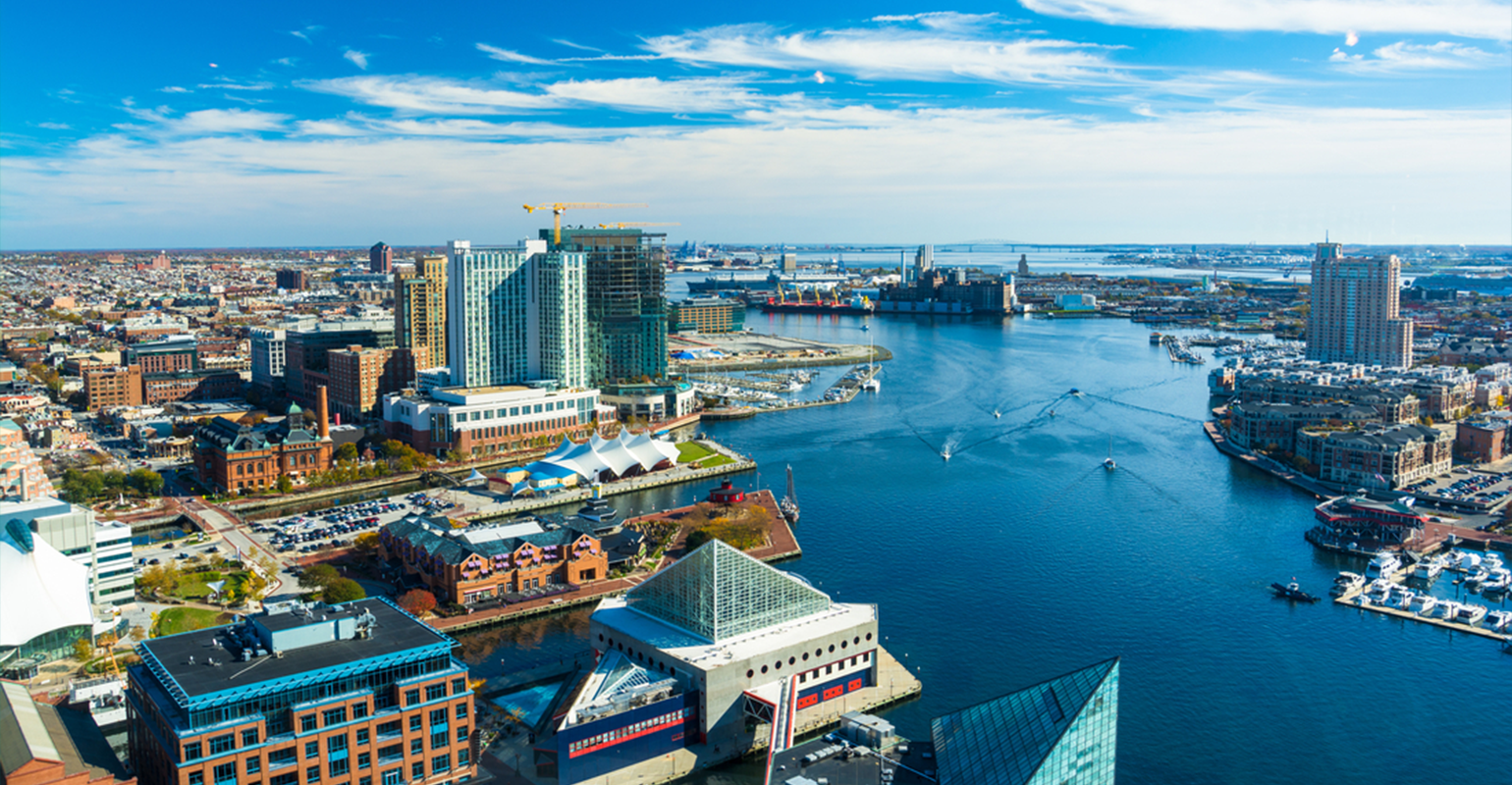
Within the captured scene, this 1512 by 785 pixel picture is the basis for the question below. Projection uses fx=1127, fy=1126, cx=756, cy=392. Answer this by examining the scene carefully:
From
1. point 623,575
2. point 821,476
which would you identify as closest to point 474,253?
point 821,476

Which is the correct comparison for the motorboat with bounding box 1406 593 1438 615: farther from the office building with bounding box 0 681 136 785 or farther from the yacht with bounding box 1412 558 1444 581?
Result: the office building with bounding box 0 681 136 785

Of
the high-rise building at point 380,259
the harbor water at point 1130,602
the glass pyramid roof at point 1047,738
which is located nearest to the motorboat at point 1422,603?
the harbor water at point 1130,602

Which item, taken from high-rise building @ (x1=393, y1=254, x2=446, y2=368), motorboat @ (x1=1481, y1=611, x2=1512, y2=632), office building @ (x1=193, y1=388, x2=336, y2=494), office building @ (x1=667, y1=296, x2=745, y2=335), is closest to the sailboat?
office building @ (x1=193, y1=388, x2=336, y2=494)

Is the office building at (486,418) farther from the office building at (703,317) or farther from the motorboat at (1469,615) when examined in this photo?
the office building at (703,317)

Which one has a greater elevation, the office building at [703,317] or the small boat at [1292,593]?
the office building at [703,317]

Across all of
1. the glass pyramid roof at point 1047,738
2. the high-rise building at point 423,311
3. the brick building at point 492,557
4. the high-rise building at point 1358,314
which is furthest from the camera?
the high-rise building at point 1358,314

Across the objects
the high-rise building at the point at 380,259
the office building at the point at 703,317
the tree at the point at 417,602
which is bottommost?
the tree at the point at 417,602

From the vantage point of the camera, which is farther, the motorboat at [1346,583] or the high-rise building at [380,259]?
the high-rise building at [380,259]

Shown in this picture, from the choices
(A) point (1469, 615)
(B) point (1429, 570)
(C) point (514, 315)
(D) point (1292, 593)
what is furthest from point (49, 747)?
(C) point (514, 315)
